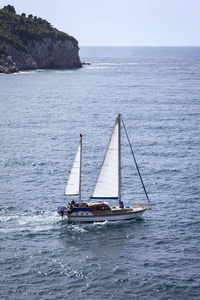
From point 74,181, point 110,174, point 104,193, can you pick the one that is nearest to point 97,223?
point 104,193

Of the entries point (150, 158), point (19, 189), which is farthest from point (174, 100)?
point (19, 189)

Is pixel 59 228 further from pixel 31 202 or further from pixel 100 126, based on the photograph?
pixel 100 126

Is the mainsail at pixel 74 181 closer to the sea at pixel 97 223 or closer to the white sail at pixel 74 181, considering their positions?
the white sail at pixel 74 181

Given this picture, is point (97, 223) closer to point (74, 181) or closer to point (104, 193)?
point (104, 193)

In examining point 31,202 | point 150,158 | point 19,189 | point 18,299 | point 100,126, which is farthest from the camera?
point 100,126

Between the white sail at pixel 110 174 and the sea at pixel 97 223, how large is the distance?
13.9ft

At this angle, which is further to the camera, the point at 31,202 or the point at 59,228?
the point at 31,202

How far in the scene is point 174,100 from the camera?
6216 inches

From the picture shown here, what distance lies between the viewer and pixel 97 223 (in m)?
60.4

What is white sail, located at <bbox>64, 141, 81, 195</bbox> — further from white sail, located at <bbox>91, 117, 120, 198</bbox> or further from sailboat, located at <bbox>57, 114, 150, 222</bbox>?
white sail, located at <bbox>91, 117, 120, 198</bbox>

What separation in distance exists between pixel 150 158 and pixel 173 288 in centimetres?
4385

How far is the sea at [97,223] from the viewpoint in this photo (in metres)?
→ 45.9

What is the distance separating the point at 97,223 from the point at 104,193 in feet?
13.5

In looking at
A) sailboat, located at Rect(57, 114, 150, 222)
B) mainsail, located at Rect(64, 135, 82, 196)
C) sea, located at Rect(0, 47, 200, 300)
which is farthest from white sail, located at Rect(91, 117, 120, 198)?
sea, located at Rect(0, 47, 200, 300)
